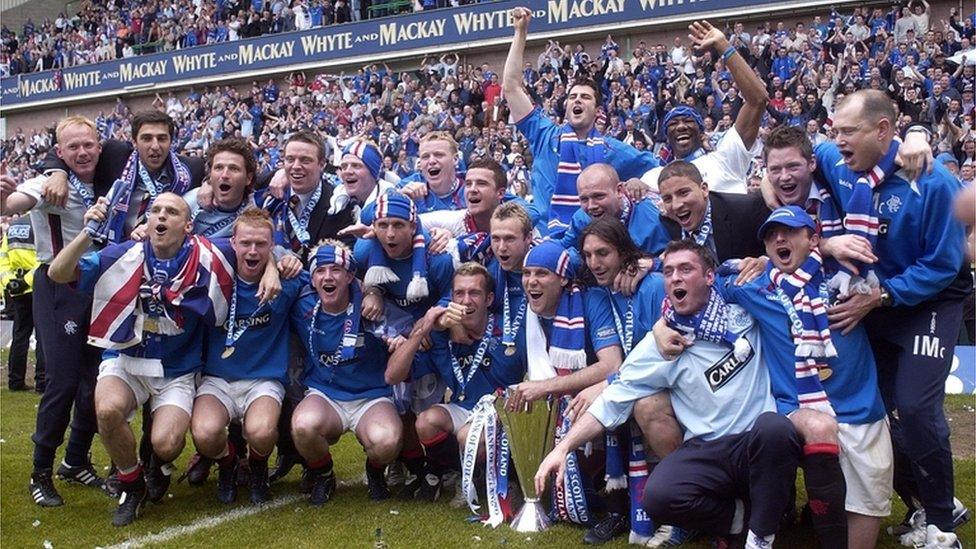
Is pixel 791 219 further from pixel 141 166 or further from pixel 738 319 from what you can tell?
pixel 141 166

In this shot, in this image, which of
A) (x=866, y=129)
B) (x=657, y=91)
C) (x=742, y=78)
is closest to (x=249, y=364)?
(x=742, y=78)

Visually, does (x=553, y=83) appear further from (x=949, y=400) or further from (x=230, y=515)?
(x=230, y=515)

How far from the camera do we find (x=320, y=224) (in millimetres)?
6348

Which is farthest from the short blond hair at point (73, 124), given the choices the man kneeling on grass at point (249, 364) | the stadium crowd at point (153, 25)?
the stadium crowd at point (153, 25)

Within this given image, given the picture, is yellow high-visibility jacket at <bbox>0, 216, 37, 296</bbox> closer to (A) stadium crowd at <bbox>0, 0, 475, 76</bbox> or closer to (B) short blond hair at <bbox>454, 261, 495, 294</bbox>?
(B) short blond hair at <bbox>454, 261, 495, 294</bbox>

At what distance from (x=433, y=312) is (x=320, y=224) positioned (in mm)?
1220

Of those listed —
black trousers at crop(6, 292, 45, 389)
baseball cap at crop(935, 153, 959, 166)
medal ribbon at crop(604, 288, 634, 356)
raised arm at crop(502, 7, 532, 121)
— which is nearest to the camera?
baseball cap at crop(935, 153, 959, 166)

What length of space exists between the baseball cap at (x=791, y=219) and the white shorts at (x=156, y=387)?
11.2 ft

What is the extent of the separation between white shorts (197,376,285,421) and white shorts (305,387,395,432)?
0.76 feet

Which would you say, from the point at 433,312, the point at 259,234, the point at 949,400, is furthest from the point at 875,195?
the point at 949,400

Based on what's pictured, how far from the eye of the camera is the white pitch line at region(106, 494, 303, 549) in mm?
5246

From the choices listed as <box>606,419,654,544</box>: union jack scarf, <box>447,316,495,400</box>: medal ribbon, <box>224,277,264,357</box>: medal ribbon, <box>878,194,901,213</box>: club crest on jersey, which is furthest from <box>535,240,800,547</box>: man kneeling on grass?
<box>224,277,264,357</box>: medal ribbon

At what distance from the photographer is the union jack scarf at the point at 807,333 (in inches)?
172

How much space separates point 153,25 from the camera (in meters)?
35.8
